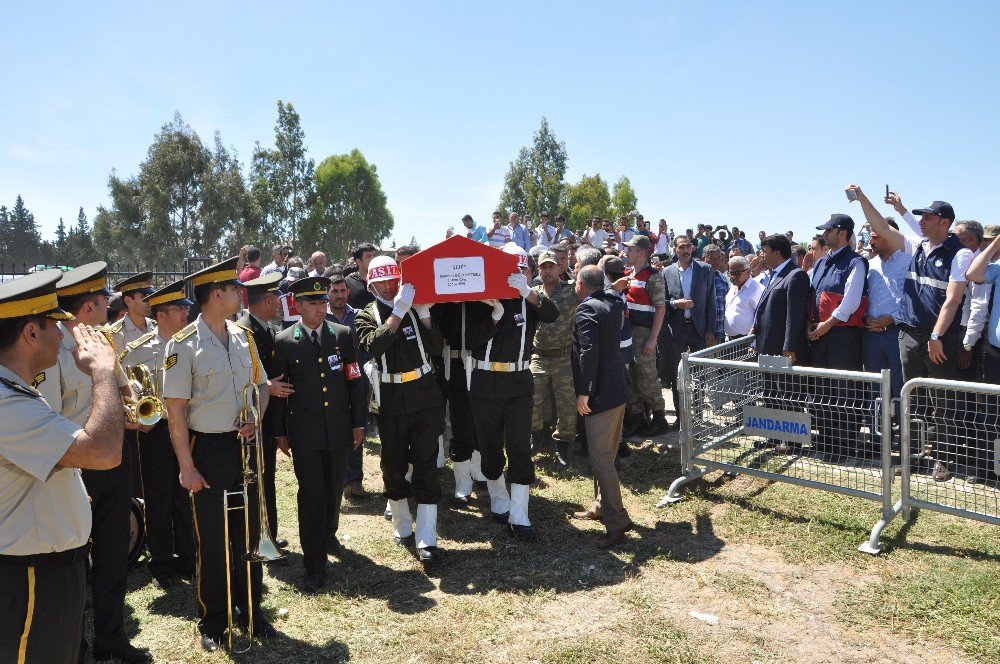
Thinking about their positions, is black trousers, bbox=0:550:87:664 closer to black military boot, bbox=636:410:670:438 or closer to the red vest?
the red vest

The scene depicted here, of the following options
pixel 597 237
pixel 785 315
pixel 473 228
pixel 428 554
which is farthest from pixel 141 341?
pixel 597 237

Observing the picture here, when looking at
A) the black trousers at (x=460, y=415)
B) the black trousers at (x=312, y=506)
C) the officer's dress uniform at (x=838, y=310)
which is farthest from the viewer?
the officer's dress uniform at (x=838, y=310)

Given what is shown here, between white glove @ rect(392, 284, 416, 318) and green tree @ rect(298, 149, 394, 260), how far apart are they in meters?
47.5

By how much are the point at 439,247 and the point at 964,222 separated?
534 cm

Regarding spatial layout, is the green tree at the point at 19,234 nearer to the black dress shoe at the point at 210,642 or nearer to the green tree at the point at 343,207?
the green tree at the point at 343,207

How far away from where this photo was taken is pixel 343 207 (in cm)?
5428

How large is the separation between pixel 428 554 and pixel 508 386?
4.92ft

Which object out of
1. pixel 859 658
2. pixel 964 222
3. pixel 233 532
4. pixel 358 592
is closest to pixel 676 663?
pixel 859 658

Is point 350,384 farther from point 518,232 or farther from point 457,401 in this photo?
point 518,232

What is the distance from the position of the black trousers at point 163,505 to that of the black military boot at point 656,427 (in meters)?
5.40

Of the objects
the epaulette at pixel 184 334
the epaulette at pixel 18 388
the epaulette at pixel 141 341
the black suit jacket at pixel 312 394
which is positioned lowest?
the black suit jacket at pixel 312 394

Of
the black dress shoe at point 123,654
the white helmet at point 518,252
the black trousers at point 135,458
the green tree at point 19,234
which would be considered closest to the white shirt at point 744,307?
the white helmet at point 518,252

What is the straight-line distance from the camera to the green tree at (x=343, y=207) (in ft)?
170

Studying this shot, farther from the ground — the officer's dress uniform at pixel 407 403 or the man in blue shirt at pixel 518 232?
the man in blue shirt at pixel 518 232
